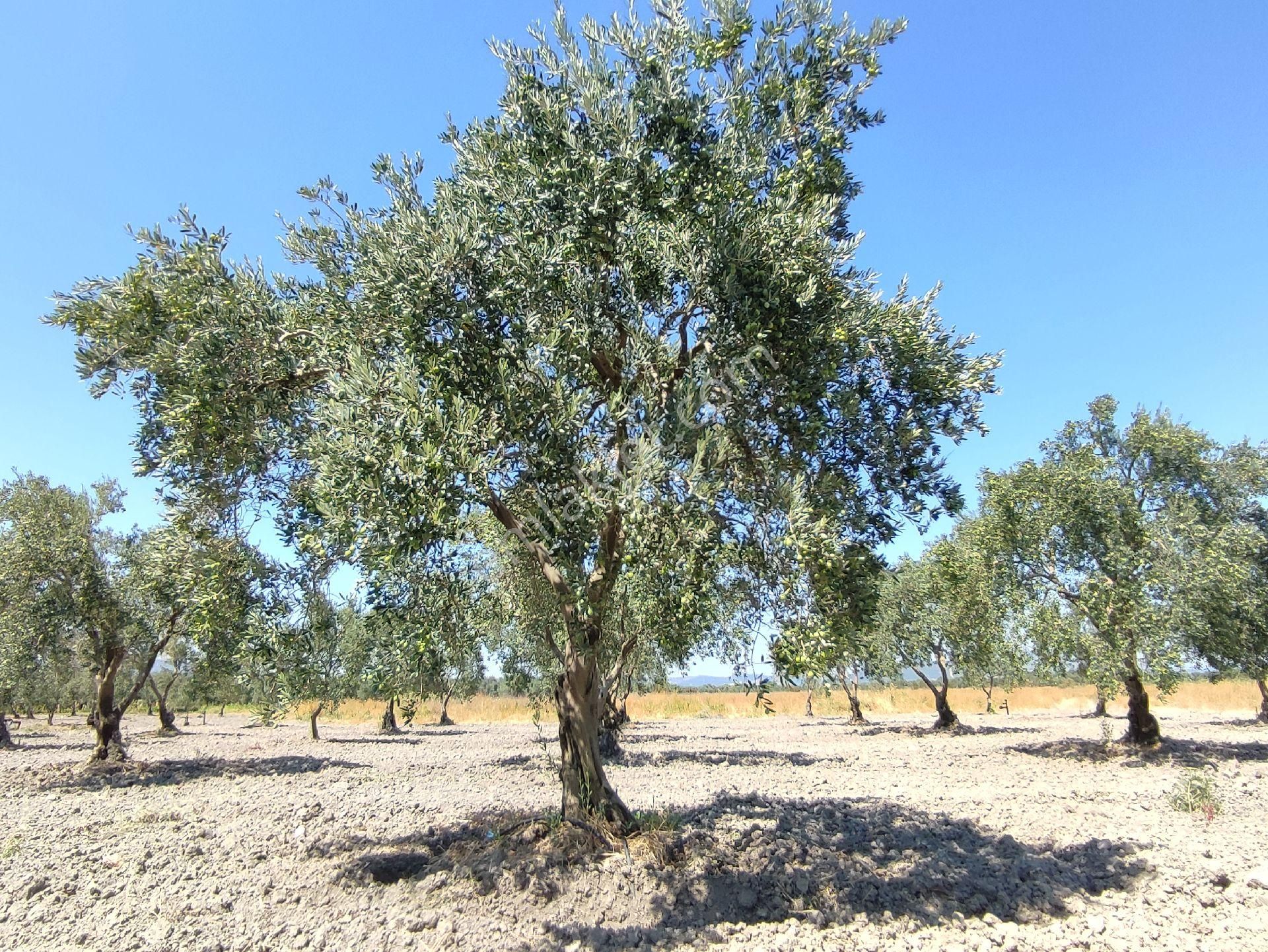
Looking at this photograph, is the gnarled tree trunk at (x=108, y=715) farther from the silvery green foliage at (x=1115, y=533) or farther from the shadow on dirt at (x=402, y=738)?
the silvery green foliage at (x=1115, y=533)

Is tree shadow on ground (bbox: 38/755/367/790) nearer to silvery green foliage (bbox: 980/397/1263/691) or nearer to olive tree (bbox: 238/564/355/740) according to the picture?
olive tree (bbox: 238/564/355/740)

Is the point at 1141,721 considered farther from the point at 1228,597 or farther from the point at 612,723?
the point at 612,723

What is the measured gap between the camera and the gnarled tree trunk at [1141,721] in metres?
23.2

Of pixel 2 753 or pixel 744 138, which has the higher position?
pixel 744 138

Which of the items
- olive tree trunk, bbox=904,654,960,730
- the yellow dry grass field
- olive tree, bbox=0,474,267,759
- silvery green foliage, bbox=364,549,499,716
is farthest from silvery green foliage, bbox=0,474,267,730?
olive tree trunk, bbox=904,654,960,730

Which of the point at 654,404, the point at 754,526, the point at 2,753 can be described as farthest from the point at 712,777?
the point at 2,753

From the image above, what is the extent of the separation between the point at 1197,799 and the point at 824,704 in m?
59.6

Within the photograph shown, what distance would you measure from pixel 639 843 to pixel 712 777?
32.6 ft

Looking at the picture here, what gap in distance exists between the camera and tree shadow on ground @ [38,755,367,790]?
1908 cm

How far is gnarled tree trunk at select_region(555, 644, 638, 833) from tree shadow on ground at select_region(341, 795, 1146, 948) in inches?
19.4

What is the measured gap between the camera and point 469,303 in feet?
28.4

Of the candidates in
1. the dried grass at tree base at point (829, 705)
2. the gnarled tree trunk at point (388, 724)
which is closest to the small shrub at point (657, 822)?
the gnarled tree trunk at point (388, 724)

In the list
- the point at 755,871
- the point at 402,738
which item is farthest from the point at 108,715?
the point at 755,871

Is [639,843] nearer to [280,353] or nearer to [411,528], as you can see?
[411,528]
